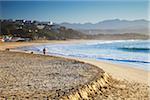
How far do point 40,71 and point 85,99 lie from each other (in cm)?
480

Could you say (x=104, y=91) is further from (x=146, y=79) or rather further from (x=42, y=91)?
(x=146, y=79)

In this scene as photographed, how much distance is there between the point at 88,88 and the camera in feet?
34.7

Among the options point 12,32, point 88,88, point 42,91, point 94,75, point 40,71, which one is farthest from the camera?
point 12,32

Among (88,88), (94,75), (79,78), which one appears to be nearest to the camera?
(88,88)

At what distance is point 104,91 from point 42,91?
90.1 inches

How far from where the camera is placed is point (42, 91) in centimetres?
977

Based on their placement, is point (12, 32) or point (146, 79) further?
point (12, 32)

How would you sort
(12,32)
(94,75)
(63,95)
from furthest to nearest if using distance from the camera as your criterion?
(12,32) < (94,75) < (63,95)

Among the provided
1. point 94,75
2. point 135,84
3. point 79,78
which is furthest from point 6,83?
point 135,84

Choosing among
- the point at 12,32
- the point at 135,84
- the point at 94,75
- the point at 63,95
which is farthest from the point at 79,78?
the point at 12,32

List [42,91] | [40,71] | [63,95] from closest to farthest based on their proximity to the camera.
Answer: [63,95] < [42,91] < [40,71]

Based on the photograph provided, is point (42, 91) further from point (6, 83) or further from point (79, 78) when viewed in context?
point (79, 78)

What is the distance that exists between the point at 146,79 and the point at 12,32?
73.1 meters

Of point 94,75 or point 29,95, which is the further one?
point 94,75
